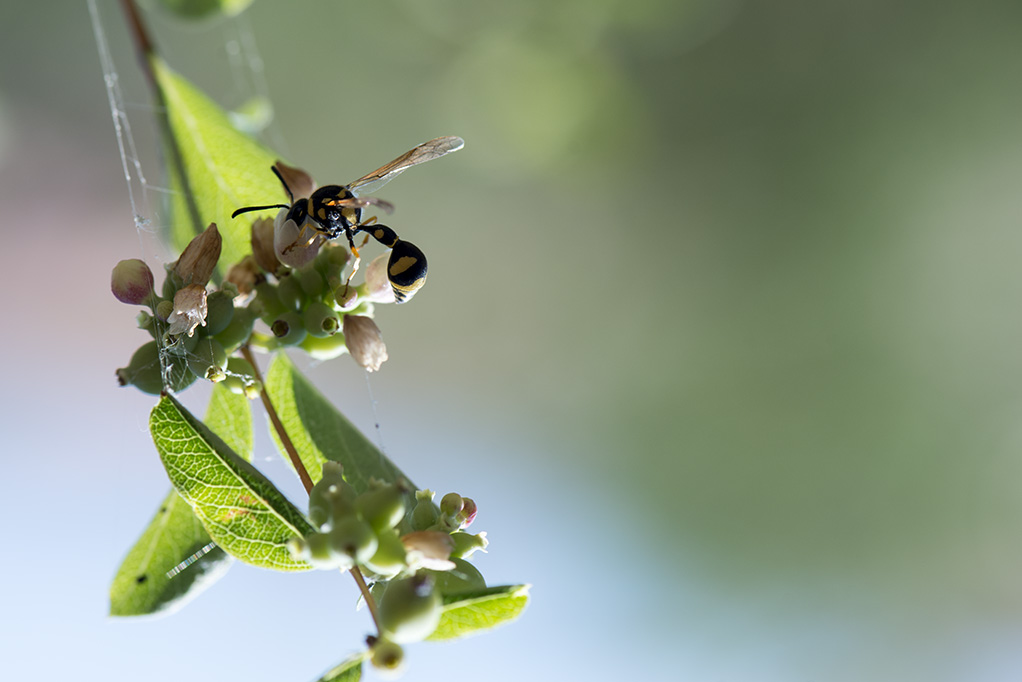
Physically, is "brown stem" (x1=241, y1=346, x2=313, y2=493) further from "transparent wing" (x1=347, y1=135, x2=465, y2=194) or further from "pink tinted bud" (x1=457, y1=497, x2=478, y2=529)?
"transparent wing" (x1=347, y1=135, x2=465, y2=194)

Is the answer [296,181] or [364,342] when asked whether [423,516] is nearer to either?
[364,342]

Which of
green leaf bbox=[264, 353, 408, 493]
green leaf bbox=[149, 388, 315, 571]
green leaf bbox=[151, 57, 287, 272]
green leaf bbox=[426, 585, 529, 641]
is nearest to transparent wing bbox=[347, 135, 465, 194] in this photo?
green leaf bbox=[151, 57, 287, 272]

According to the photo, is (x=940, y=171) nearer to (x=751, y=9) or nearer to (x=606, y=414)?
(x=751, y=9)

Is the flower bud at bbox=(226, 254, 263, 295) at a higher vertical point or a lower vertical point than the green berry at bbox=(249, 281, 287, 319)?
higher

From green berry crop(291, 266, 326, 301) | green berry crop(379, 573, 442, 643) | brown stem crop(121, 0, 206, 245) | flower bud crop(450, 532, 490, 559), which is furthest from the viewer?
brown stem crop(121, 0, 206, 245)

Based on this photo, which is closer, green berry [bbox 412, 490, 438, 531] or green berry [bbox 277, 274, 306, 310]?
green berry [bbox 412, 490, 438, 531]

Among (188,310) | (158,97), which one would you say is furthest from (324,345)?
(158,97)

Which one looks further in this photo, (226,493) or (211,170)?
(211,170)

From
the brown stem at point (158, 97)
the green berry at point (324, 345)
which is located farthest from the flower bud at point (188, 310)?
the brown stem at point (158, 97)
